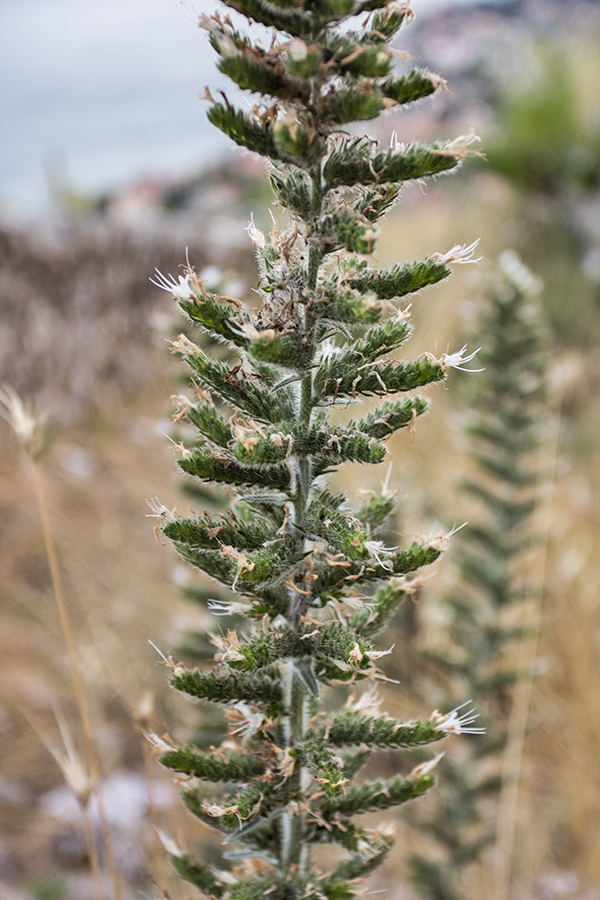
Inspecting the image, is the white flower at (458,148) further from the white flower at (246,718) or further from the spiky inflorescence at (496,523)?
the spiky inflorescence at (496,523)

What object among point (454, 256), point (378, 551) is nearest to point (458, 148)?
point (454, 256)

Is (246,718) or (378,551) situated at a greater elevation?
(378,551)

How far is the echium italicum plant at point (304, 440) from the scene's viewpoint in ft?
2.63

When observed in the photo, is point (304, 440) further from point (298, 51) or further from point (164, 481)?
point (164, 481)

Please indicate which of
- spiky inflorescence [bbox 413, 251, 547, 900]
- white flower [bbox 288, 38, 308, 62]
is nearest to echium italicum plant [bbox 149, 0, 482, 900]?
white flower [bbox 288, 38, 308, 62]

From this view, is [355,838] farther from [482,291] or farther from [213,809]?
[482,291]

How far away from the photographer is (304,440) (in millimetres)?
897

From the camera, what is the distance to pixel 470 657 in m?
2.35

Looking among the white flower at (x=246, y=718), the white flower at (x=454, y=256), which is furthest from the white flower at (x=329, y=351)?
the white flower at (x=246, y=718)

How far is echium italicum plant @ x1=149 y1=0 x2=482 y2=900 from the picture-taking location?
0.80 metres

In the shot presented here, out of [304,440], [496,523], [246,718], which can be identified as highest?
[496,523]

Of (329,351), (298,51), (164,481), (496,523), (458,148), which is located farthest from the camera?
(164,481)

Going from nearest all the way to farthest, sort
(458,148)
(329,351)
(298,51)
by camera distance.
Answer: (298,51), (458,148), (329,351)

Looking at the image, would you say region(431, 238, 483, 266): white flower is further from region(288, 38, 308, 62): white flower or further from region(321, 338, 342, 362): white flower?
region(288, 38, 308, 62): white flower
